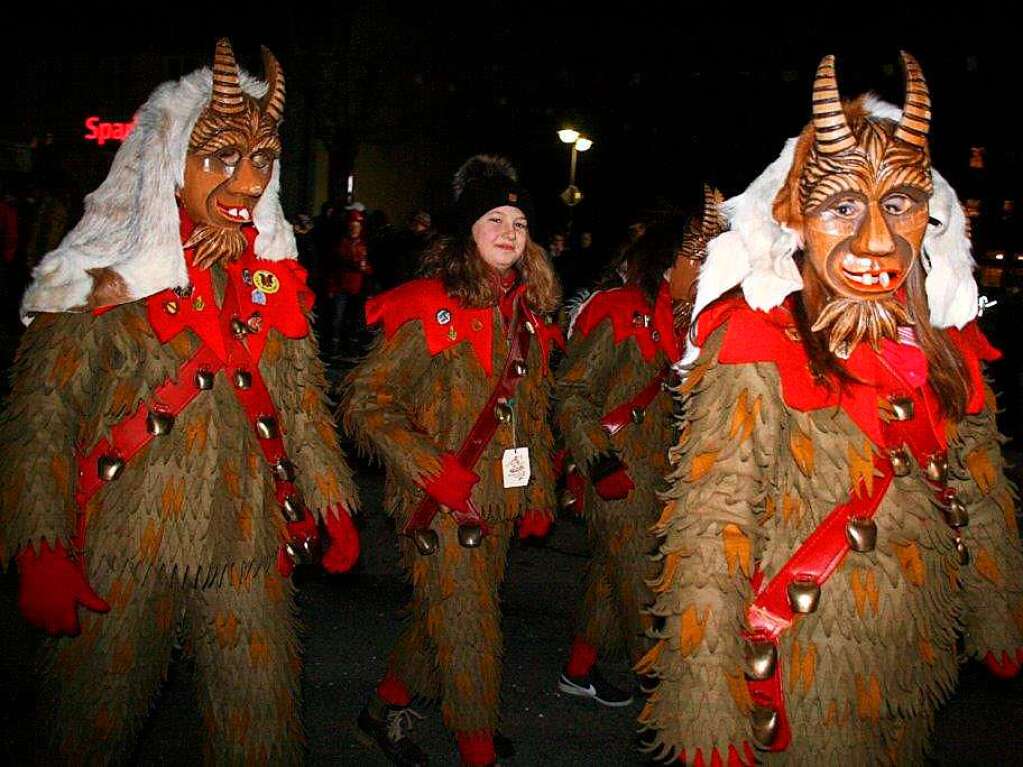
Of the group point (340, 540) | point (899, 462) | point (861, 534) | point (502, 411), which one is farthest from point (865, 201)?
point (340, 540)

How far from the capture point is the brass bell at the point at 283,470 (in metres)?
3.11

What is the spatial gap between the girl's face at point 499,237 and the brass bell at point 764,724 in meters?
2.06

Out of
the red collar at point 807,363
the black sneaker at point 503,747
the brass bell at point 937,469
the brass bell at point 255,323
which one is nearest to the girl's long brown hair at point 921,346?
the red collar at point 807,363

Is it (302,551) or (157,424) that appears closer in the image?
(157,424)

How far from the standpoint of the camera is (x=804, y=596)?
2293 mm

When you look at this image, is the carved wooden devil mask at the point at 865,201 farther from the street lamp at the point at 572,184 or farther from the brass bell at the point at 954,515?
the street lamp at the point at 572,184

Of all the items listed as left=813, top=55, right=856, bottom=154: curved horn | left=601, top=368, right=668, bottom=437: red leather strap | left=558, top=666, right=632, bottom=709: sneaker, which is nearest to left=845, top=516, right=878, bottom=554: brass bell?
left=813, top=55, right=856, bottom=154: curved horn

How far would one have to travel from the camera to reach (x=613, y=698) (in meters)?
4.52

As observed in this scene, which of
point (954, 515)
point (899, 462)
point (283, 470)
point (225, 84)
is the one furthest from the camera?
point (283, 470)

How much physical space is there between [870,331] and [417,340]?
175 centimetres

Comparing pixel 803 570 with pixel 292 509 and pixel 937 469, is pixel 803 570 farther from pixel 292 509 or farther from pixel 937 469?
pixel 292 509

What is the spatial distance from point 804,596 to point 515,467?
1.60 m

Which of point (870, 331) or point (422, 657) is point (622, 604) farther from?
point (870, 331)

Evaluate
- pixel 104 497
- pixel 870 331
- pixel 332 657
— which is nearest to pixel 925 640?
pixel 870 331
